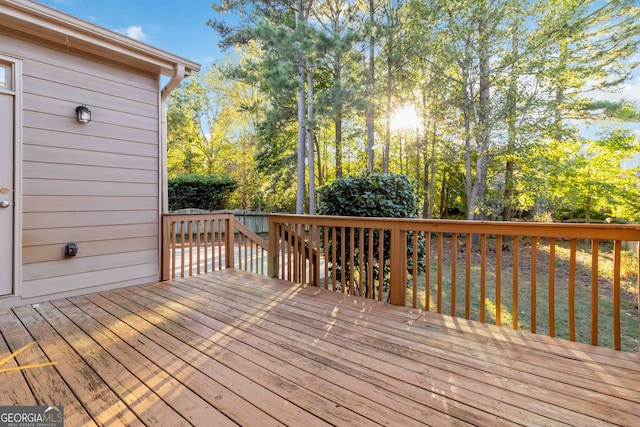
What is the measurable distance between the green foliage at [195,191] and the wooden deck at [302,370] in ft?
25.8

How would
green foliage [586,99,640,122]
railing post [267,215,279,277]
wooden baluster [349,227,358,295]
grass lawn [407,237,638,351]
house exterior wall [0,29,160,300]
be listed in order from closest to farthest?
house exterior wall [0,29,160,300], wooden baluster [349,227,358,295], railing post [267,215,279,277], grass lawn [407,237,638,351], green foliage [586,99,640,122]

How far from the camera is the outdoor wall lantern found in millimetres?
3094

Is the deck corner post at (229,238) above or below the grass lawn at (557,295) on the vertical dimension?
above

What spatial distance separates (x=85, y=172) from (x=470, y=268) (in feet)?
13.0

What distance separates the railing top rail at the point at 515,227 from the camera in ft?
6.44

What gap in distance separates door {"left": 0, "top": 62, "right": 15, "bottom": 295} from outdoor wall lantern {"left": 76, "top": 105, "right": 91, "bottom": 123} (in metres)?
0.47

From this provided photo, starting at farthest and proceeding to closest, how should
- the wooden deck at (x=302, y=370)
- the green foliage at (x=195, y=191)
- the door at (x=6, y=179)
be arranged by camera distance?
the green foliage at (x=195, y=191) < the door at (x=6, y=179) < the wooden deck at (x=302, y=370)

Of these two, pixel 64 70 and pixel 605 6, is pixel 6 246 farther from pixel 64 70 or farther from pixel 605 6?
pixel 605 6

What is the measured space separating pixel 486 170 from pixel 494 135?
100 centimetres

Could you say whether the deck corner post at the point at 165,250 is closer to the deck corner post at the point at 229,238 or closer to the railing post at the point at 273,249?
the deck corner post at the point at 229,238

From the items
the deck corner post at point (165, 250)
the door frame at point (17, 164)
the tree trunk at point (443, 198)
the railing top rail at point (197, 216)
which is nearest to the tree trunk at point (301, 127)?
the railing top rail at point (197, 216)

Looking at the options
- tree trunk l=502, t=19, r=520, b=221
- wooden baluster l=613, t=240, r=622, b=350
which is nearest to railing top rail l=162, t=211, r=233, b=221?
wooden baluster l=613, t=240, r=622, b=350

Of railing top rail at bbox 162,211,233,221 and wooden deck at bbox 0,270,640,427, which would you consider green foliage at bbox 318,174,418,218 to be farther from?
wooden deck at bbox 0,270,640,427

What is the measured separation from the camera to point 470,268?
9.92 feet
